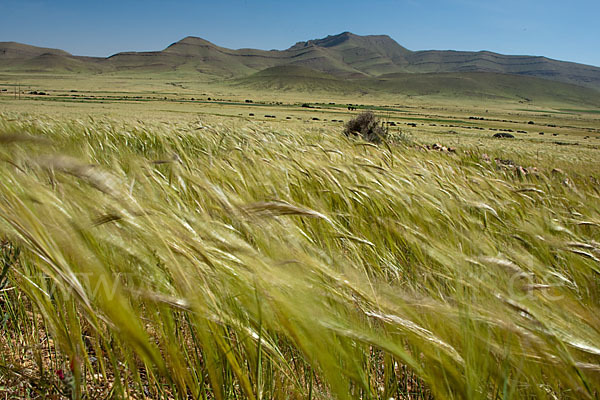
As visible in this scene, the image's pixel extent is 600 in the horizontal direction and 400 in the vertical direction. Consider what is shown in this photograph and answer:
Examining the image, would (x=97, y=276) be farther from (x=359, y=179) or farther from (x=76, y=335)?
(x=359, y=179)

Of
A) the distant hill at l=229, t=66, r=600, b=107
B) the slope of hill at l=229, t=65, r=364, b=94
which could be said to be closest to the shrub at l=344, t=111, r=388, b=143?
the slope of hill at l=229, t=65, r=364, b=94

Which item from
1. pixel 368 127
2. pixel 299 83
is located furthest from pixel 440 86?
pixel 368 127

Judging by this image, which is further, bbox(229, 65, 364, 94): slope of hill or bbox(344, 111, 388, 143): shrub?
bbox(229, 65, 364, 94): slope of hill

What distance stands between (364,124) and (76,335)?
10.6 meters

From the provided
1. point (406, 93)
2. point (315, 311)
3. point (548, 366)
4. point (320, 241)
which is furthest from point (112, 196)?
point (406, 93)

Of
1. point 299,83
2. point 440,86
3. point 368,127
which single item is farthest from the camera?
point 440,86

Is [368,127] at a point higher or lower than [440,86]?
lower

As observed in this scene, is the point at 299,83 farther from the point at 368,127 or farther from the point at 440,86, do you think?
the point at 368,127

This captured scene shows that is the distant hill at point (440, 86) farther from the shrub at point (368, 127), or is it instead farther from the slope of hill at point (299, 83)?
the shrub at point (368, 127)

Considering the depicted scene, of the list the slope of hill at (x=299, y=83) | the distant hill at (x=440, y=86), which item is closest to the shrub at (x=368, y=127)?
the slope of hill at (x=299, y=83)

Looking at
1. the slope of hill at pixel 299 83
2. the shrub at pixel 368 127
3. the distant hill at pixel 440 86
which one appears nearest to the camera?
the shrub at pixel 368 127

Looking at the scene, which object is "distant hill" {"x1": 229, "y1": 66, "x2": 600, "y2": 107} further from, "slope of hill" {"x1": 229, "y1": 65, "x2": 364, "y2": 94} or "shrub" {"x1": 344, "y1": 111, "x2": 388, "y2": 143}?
"shrub" {"x1": 344, "y1": 111, "x2": 388, "y2": 143}

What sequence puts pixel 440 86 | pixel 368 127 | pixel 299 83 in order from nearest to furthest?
pixel 368 127 → pixel 299 83 → pixel 440 86

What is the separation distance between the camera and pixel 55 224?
0.69 metres
